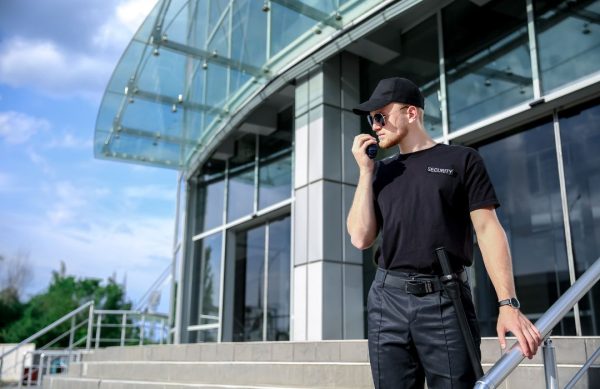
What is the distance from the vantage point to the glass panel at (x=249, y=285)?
978 cm

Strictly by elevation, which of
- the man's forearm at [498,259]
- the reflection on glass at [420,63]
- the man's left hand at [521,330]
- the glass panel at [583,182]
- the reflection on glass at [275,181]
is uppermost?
the reflection on glass at [420,63]

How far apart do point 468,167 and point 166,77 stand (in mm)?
8798

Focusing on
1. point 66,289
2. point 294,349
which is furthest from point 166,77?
point 66,289

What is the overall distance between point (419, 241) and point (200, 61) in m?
7.85

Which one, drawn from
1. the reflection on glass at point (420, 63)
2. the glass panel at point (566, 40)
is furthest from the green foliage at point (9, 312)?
the glass panel at point (566, 40)

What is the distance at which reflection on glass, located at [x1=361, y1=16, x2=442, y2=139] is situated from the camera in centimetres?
704

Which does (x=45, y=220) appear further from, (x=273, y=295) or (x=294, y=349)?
(x=294, y=349)

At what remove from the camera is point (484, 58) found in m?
6.55

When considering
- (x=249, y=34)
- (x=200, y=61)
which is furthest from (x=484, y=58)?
A: (x=200, y=61)

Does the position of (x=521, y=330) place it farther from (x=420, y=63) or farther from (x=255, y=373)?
(x=420, y=63)

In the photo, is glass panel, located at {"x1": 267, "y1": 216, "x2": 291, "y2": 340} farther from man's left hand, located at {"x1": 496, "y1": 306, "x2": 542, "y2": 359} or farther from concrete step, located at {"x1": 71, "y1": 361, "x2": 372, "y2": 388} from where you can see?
man's left hand, located at {"x1": 496, "y1": 306, "x2": 542, "y2": 359}

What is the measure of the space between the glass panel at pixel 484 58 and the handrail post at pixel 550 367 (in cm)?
435

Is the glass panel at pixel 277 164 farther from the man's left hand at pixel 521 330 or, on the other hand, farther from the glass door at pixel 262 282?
the man's left hand at pixel 521 330

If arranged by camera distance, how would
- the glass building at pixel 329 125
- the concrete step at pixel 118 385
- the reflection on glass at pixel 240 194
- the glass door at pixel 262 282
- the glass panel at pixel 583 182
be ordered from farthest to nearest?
the reflection on glass at pixel 240 194
the glass door at pixel 262 282
the glass building at pixel 329 125
the glass panel at pixel 583 182
the concrete step at pixel 118 385
